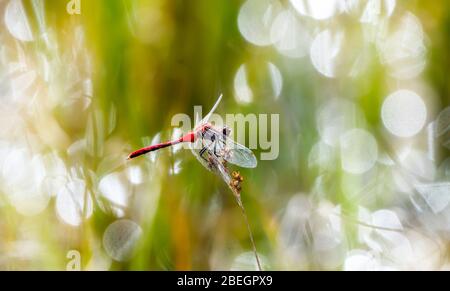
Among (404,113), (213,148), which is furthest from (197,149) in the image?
(404,113)

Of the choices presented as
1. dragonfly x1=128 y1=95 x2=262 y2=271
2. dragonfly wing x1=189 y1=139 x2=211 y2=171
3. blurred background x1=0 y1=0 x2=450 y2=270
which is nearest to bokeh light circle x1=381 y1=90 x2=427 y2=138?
blurred background x1=0 y1=0 x2=450 y2=270

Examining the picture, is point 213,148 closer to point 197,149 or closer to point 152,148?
point 197,149

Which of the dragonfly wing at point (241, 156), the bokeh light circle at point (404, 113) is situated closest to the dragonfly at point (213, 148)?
the dragonfly wing at point (241, 156)

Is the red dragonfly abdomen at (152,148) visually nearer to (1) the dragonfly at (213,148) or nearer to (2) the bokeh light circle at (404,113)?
(1) the dragonfly at (213,148)
